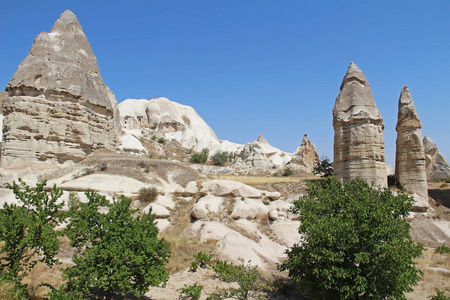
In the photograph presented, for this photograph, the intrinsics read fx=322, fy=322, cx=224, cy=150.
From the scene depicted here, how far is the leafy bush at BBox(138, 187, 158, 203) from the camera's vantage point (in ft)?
44.6

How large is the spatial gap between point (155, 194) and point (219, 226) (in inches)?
139

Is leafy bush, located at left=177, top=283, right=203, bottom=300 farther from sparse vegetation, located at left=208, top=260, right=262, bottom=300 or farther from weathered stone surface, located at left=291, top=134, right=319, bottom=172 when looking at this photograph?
weathered stone surface, located at left=291, top=134, right=319, bottom=172

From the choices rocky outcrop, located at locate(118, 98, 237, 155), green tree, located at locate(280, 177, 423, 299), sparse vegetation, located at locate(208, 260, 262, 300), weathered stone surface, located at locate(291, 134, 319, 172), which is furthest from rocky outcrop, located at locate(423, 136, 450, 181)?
sparse vegetation, located at locate(208, 260, 262, 300)

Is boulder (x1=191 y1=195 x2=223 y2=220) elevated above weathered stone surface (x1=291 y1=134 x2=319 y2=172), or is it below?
below

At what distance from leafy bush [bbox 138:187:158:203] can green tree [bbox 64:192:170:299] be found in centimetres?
693

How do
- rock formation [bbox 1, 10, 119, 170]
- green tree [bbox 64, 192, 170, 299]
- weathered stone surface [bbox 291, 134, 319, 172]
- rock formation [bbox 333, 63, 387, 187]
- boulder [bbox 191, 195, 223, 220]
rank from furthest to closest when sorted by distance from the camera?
weathered stone surface [bbox 291, 134, 319, 172] → rock formation [bbox 333, 63, 387, 187] → rock formation [bbox 1, 10, 119, 170] → boulder [bbox 191, 195, 223, 220] → green tree [bbox 64, 192, 170, 299]

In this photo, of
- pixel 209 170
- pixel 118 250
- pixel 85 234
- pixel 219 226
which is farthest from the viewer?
pixel 209 170

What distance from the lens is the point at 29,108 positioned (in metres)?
14.3

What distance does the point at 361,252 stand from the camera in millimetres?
6543

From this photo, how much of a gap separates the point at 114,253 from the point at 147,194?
7.79m

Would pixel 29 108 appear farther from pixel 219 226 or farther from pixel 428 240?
pixel 428 240

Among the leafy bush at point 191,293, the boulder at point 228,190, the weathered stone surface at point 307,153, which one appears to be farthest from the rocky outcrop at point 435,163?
the leafy bush at point 191,293

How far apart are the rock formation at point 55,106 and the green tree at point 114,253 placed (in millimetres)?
9404

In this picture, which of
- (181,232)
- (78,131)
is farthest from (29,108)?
(181,232)
